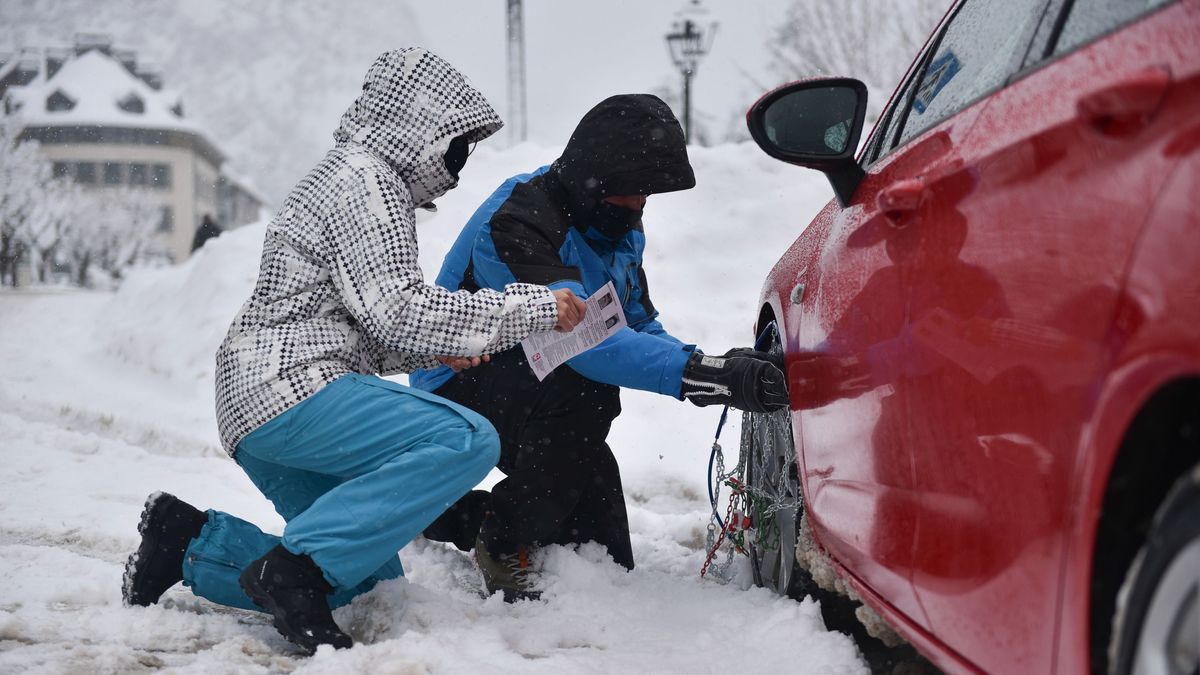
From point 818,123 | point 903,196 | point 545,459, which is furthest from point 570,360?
point 903,196

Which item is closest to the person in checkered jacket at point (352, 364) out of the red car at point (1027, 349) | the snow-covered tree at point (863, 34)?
the red car at point (1027, 349)

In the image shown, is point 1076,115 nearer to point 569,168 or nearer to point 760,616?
point 760,616

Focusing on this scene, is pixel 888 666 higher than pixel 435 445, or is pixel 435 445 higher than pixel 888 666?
pixel 435 445

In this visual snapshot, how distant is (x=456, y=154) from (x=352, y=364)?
0.67 meters

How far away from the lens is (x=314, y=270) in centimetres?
282

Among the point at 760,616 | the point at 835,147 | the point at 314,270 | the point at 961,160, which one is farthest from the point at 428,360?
the point at 961,160

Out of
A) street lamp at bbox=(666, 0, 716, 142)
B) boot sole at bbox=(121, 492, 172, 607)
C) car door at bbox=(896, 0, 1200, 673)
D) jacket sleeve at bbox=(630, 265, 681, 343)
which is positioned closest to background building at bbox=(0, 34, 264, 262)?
street lamp at bbox=(666, 0, 716, 142)

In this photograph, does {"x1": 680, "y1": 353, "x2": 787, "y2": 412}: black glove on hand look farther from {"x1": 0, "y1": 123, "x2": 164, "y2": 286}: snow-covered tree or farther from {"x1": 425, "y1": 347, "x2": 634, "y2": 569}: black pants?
{"x1": 0, "y1": 123, "x2": 164, "y2": 286}: snow-covered tree

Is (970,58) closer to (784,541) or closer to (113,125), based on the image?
(784,541)

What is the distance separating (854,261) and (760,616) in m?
1.10

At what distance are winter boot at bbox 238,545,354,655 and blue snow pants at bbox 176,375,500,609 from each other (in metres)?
0.03

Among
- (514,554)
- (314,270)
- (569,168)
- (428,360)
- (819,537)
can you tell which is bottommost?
(514,554)

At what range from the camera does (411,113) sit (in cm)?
291

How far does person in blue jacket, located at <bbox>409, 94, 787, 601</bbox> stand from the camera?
3330 millimetres
